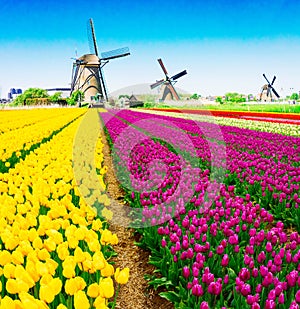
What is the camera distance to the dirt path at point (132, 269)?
11.2ft

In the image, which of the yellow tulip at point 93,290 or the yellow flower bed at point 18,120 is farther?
the yellow flower bed at point 18,120

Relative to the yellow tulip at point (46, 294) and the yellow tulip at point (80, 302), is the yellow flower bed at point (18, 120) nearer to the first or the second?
the yellow tulip at point (46, 294)

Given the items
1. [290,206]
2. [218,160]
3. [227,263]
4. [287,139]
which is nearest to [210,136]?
[287,139]

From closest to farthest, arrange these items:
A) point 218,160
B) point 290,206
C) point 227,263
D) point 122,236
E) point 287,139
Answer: point 227,263 → point 122,236 → point 290,206 → point 218,160 → point 287,139

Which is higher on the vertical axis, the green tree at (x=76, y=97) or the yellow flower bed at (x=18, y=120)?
the green tree at (x=76, y=97)

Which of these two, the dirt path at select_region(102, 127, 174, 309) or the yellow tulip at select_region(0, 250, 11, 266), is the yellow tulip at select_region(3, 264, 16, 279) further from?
the dirt path at select_region(102, 127, 174, 309)

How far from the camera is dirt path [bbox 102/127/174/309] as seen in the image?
3.41 m

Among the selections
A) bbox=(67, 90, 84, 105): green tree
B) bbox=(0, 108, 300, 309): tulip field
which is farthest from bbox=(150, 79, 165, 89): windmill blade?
bbox=(0, 108, 300, 309): tulip field

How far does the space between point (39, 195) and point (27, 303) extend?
2.10m

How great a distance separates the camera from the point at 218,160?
24.2ft

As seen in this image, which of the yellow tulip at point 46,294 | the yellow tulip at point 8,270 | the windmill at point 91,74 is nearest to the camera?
the yellow tulip at point 46,294

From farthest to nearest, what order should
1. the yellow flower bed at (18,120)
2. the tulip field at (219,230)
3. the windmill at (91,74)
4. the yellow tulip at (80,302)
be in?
the windmill at (91,74) < the yellow flower bed at (18,120) < the tulip field at (219,230) < the yellow tulip at (80,302)

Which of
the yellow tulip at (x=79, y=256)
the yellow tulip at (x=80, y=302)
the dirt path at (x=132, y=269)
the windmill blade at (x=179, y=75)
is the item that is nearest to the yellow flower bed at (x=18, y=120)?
the dirt path at (x=132, y=269)

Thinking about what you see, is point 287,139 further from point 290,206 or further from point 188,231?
point 188,231
